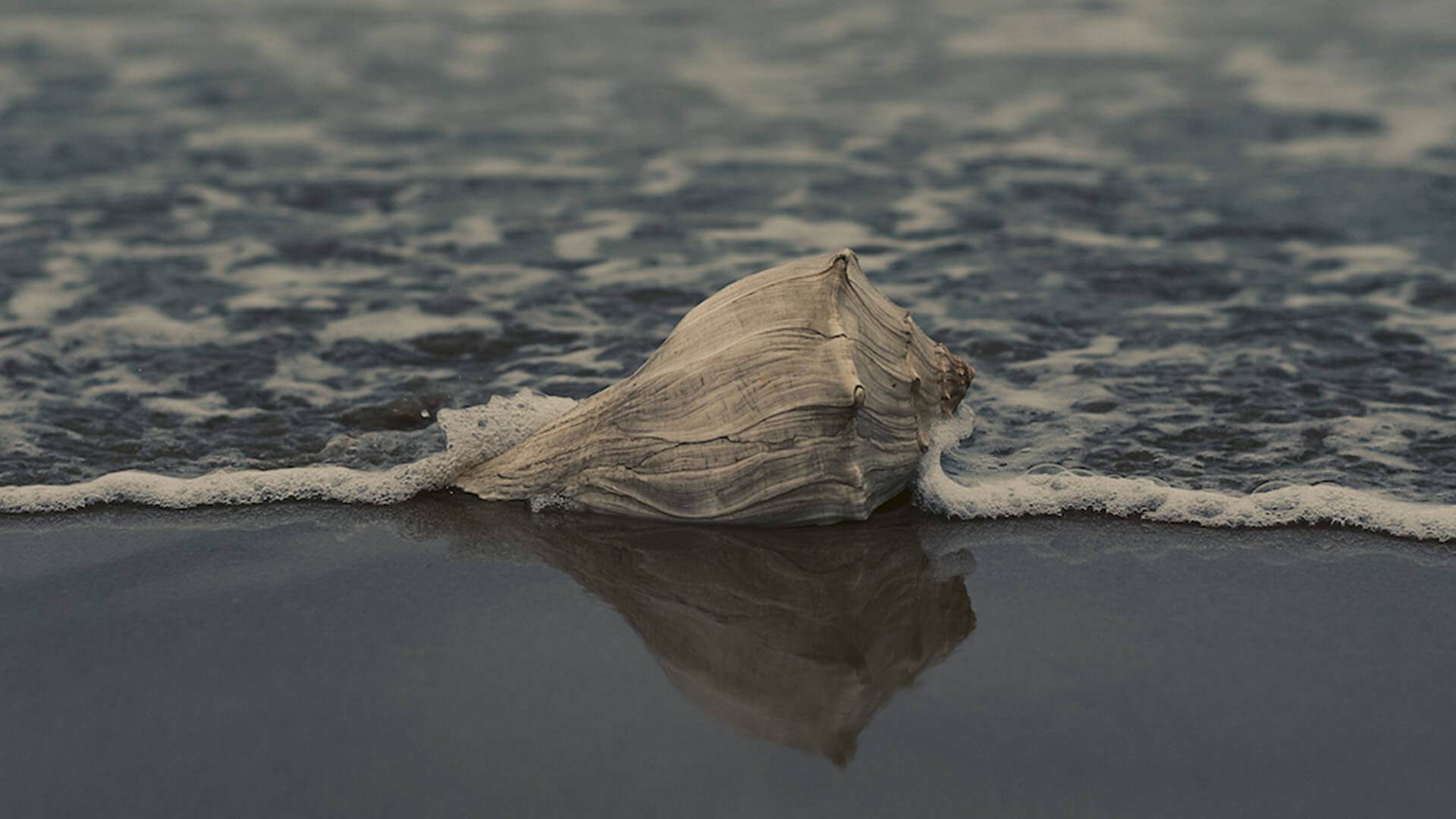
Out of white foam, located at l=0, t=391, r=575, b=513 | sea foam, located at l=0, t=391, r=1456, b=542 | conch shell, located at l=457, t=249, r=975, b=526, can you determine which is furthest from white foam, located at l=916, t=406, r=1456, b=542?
white foam, located at l=0, t=391, r=575, b=513

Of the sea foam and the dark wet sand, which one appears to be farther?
the sea foam

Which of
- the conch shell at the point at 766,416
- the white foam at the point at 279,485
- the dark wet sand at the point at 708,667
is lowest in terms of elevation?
the dark wet sand at the point at 708,667

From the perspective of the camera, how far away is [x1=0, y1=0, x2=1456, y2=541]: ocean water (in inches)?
167

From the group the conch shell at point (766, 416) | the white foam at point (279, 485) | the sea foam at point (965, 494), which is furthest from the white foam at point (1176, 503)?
the white foam at point (279, 485)

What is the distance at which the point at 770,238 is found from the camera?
6.55 meters

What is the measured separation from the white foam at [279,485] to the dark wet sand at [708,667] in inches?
3.3

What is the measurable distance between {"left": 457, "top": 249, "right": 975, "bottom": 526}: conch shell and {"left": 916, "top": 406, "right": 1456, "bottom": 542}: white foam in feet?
0.78

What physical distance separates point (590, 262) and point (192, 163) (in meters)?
3.14

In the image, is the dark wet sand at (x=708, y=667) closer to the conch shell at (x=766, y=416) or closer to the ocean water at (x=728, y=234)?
the conch shell at (x=766, y=416)

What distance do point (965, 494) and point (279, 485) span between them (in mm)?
2177

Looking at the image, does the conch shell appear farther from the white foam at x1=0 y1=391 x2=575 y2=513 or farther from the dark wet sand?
the white foam at x1=0 y1=391 x2=575 y2=513

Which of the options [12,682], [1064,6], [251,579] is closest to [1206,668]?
[251,579]

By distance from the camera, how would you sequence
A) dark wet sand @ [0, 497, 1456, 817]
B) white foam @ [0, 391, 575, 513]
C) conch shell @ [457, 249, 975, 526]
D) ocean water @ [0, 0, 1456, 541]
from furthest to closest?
ocean water @ [0, 0, 1456, 541] → white foam @ [0, 391, 575, 513] → conch shell @ [457, 249, 975, 526] → dark wet sand @ [0, 497, 1456, 817]

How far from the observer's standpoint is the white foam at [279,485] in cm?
392
